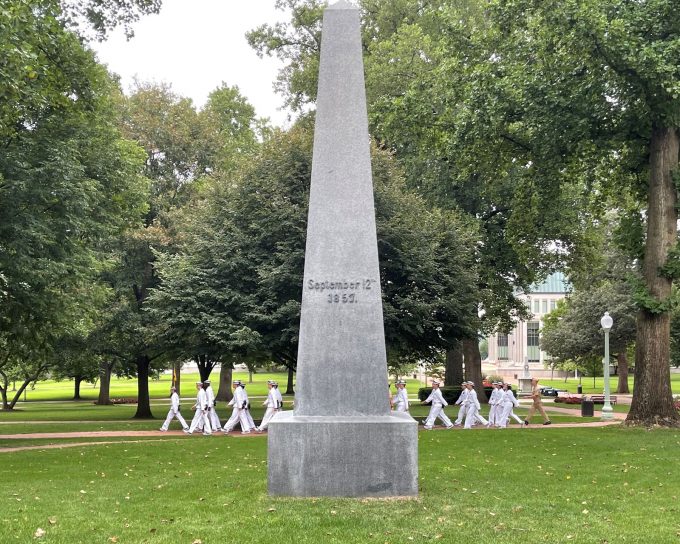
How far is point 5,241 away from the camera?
17.7 metres

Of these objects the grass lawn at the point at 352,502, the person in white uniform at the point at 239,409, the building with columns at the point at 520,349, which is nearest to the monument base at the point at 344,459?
the grass lawn at the point at 352,502

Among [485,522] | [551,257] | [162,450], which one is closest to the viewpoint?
[485,522]

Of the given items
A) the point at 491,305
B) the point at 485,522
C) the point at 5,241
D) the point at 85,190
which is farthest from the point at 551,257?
the point at 485,522

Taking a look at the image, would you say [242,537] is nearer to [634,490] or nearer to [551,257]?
[634,490]

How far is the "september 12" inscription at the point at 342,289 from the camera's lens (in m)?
9.27

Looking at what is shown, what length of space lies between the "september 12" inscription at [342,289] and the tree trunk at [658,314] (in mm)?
13523

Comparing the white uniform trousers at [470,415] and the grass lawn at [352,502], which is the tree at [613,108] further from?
the grass lawn at [352,502]

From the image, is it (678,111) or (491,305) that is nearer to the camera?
(678,111)

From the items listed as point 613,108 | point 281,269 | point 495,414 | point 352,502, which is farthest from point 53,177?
point 495,414

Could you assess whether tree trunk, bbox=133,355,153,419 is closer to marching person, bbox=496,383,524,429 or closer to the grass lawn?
marching person, bbox=496,383,524,429

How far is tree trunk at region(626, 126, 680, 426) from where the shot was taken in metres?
20.2

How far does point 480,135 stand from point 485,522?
14972 millimetres

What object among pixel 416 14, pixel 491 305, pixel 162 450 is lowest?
pixel 162 450

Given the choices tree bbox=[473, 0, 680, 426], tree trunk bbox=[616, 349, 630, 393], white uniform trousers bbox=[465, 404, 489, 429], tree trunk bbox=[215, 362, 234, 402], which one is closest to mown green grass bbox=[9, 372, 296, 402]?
tree trunk bbox=[215, 362, 234, 402]
